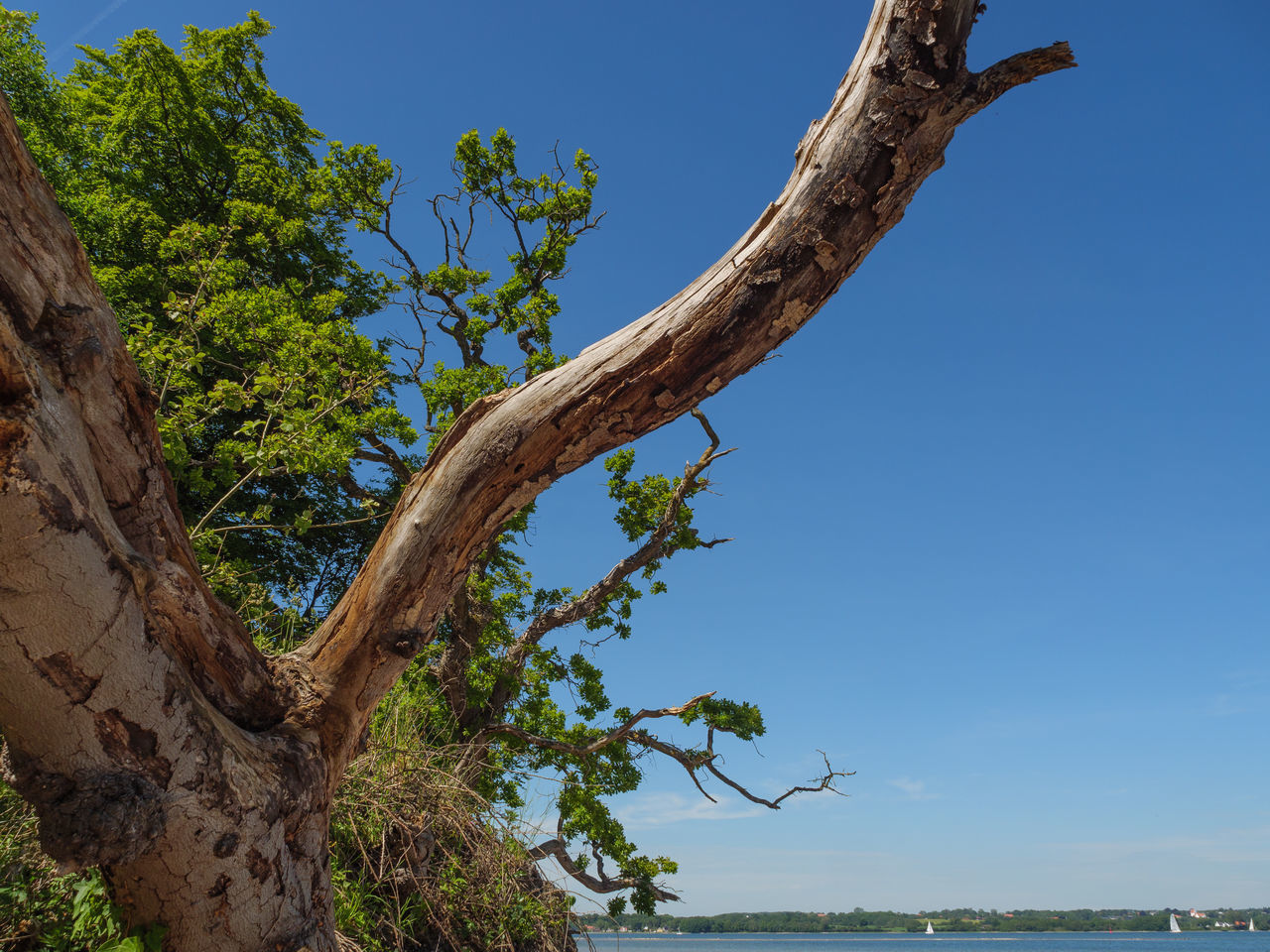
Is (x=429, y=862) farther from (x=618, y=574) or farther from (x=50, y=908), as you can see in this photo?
(x=618, y=574)

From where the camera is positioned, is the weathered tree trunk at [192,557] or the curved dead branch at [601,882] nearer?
the weathered tree trunk at [192,557]

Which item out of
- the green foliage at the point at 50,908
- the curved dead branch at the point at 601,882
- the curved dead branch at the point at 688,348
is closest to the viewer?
the curved dead branch at the point at 688,348

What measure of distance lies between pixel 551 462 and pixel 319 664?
1.27m

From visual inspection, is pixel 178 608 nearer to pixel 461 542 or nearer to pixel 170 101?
pixel 461 542

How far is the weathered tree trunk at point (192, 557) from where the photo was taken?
2.12 m

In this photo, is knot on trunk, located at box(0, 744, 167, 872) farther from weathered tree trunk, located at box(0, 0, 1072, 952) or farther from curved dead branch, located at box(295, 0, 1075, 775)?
curved dead branch, located at box(295, 0, 1075, 775)

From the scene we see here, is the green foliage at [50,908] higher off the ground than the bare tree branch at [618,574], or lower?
lower

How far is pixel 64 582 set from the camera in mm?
2057

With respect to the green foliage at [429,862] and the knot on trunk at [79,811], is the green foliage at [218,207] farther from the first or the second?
the knot on trunk at [79,811]

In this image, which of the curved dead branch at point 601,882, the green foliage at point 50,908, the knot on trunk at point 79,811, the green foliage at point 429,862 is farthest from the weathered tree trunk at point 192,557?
the curved dead branch at point 601,882

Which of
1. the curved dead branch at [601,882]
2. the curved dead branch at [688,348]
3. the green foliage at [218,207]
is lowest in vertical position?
the curved dead branch at [601,882]

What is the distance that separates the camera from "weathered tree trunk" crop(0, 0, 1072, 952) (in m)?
2.12

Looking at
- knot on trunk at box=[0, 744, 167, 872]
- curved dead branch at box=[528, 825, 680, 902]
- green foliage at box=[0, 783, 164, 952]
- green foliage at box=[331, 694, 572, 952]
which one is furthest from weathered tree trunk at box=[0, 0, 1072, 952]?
curved dead branch at box=[528, 825, 680, 902]

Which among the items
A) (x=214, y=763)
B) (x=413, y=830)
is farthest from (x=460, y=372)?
(x=214, y=763)
